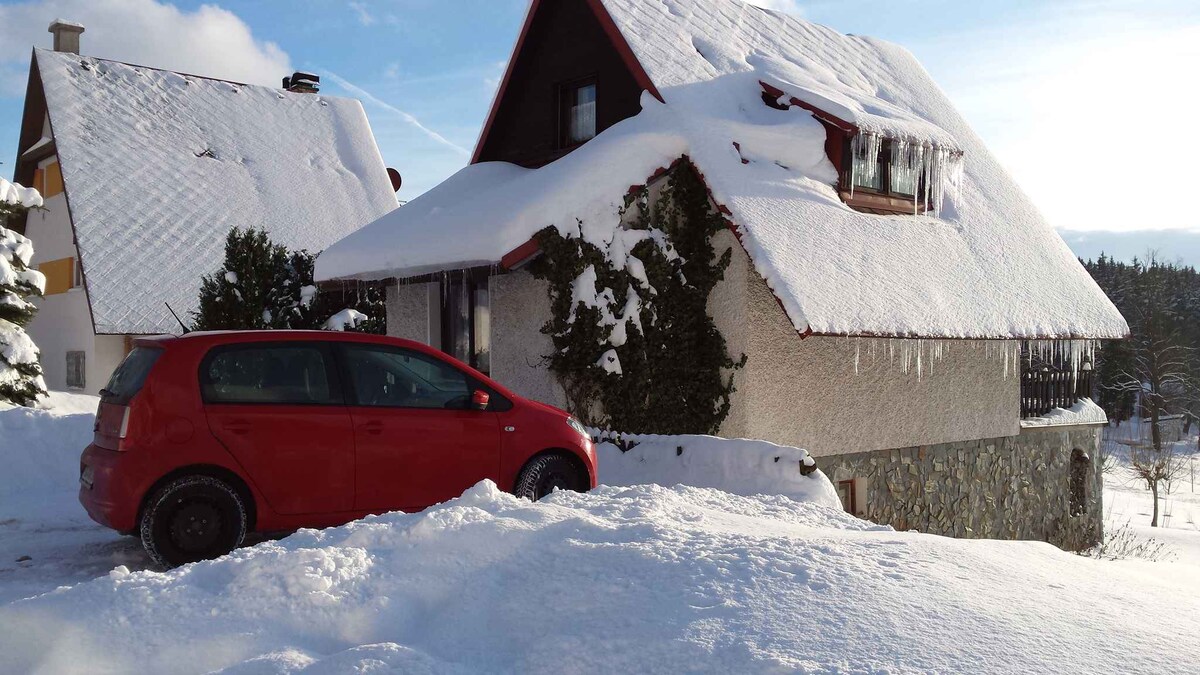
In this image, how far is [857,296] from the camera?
12117mm

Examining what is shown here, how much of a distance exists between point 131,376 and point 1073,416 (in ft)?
51.7

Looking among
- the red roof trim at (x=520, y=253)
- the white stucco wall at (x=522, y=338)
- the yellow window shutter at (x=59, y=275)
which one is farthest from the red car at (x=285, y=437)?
the yellow window shutter at (x=59, y=275)

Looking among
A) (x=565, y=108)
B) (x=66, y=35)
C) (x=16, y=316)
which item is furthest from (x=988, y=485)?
(x=66, y=35)

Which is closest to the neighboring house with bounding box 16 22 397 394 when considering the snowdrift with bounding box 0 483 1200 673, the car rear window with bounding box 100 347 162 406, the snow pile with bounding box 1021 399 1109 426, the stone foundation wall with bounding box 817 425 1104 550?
the stone foundation wall with bounding box 817 425 1104 550

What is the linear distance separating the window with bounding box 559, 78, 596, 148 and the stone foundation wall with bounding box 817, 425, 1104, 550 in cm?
566

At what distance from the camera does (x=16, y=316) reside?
18250 mm

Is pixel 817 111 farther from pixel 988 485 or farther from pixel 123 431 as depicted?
pixel 123 431

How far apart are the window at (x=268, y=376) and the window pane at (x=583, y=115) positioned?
8.14 meters

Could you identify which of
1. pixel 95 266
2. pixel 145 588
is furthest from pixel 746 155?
pixel 95 266

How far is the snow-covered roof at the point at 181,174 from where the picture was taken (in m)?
22.7

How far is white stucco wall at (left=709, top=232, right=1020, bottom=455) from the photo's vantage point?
12.5 metres

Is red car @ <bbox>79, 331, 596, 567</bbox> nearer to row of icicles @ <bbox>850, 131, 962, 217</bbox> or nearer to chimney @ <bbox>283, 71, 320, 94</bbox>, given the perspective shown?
row of icicles @ <bbox>850, 131, 962, 217</bbox>

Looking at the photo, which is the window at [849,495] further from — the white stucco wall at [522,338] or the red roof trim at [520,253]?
the red roof trim at [520,253]

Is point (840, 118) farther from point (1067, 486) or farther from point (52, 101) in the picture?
point (52, 101)
